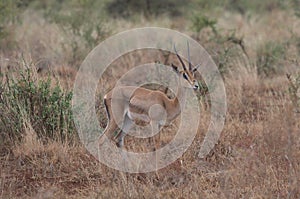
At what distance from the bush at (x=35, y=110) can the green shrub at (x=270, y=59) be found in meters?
4.20

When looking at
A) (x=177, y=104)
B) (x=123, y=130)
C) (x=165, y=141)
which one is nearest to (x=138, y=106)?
(x=123, y=130)

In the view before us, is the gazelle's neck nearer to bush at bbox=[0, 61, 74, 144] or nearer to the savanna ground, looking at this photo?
the savanna ground

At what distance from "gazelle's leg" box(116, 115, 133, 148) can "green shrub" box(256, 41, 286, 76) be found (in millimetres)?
3701

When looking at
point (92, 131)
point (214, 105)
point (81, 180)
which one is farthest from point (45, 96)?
point (214, 105)

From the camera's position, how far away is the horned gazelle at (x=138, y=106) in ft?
18.3

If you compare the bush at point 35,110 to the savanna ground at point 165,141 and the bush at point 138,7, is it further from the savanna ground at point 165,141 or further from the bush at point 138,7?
the bush at point 138,7

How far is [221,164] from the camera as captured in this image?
5070mm

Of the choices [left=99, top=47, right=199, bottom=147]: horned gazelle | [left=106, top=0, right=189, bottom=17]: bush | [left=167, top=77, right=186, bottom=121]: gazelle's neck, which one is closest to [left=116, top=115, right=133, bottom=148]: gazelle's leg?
[left=99, top=47, right=199, bottom=147]: horned gazelle

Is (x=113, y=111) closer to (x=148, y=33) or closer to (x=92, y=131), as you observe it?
(x=92, y=131)

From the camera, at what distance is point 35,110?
5730 millimetres

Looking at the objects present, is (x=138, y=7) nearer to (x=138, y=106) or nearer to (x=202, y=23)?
(x=202, y=23)

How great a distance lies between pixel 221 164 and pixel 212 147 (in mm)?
407

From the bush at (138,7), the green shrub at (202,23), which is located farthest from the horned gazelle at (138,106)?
the bush at (138,7)

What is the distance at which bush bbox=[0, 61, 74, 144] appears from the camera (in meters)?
5.55
